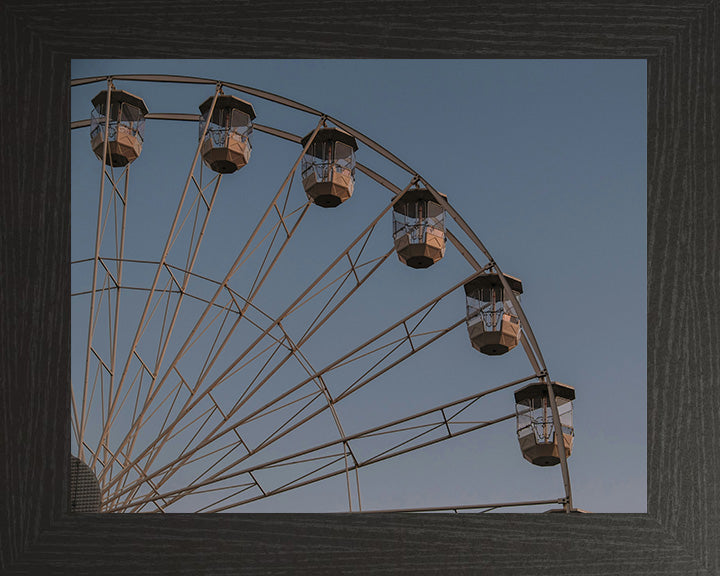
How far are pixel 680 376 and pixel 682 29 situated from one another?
21.1 inches

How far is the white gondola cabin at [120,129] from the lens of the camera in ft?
29.6

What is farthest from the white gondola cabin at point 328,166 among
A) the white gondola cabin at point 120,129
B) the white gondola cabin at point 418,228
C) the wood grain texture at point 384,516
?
the wood grain texture at point 384,516

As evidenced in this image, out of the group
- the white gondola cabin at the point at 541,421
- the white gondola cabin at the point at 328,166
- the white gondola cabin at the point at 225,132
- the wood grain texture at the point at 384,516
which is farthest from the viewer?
the white gondola cabin at the point at 328,166

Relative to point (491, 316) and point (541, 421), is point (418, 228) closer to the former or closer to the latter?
point (491, 316)

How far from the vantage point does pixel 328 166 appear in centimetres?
977

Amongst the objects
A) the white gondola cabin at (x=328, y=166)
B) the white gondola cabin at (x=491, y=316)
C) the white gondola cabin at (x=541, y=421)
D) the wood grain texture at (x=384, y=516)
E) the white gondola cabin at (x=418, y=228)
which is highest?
the white gondola cabin at (x=328, y=166)

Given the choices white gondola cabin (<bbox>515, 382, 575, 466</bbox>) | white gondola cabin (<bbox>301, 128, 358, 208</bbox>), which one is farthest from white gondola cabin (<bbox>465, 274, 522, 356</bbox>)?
white gondola cabin (<bbox>301, 128, 358, 208</bbox>)

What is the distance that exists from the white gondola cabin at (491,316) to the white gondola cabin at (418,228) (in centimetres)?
58

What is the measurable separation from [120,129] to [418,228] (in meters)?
3.29

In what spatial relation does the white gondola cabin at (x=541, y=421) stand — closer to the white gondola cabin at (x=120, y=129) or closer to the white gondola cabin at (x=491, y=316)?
the white gondola cabin at (x=491, y=316)

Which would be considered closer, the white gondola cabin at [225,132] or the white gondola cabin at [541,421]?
the white gondola cabin at [541,421]

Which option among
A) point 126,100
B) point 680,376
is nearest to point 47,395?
point 680,376

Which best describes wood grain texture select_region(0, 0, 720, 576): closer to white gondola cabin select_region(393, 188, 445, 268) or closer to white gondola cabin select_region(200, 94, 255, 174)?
white gondola cabin select_region(200, 94, 255, 174)

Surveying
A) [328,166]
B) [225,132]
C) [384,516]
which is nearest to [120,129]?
[225,132]
